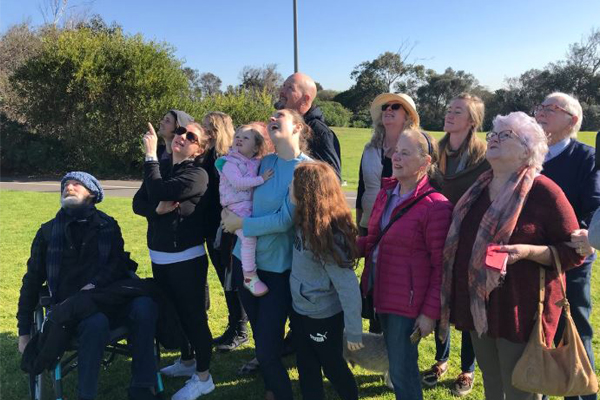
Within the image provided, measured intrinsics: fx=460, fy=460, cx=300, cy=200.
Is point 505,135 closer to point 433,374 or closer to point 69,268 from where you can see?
point 433,374

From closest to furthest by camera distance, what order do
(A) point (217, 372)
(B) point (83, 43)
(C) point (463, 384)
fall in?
(C) point (463, 384), (A) point (217, 372), (B) point (83, 43)

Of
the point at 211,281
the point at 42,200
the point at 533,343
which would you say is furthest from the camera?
the point at 42,200

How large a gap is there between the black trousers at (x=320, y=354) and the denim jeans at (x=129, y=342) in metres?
1.02

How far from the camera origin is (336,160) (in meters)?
3.51

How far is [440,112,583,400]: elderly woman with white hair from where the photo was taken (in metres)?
2.17

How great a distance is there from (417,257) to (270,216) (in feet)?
2.93

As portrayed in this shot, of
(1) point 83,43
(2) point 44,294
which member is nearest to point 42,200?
(1) point 83,43

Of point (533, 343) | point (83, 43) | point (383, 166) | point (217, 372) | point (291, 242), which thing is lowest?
point (217, 372)

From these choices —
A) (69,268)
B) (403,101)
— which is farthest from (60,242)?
(403,101)

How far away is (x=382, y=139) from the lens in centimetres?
360

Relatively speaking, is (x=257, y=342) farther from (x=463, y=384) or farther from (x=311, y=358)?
(x=463, y=384)

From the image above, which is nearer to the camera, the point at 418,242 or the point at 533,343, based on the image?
the point at 533,343

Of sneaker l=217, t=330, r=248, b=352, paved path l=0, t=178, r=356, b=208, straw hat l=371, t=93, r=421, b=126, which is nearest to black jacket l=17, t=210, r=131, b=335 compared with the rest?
sneaker l=217, t=330, r=248, b=352

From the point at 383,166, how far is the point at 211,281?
3.36 meters
